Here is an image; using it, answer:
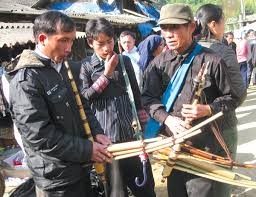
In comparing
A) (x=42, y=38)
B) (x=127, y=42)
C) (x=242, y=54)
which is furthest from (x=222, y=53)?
(x=242, y=54)

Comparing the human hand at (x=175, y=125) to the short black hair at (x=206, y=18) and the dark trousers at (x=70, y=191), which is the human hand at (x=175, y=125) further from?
the short black hair at (x=206, y=18)

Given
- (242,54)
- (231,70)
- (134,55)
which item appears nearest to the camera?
(231,70)

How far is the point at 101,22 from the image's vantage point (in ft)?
10.9

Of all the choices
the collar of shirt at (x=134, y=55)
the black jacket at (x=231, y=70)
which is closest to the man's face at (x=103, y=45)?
the black jacket at (x=231, y=70)

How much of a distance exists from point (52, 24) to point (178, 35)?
0.88m

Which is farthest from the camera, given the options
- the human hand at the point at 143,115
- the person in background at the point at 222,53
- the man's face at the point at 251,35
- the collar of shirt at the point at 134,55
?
the man's face at the point at 251,35

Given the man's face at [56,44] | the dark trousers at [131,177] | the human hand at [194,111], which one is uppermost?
the man's face at [56,44]

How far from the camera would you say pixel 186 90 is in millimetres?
2691

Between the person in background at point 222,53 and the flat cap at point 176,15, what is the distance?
1.47 ft

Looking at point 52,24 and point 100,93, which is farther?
point 100,93

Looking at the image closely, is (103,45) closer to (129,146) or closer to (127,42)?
(129,146)

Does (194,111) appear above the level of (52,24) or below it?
below

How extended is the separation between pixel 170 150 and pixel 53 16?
1.18 meters

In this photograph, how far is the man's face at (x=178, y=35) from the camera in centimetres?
263
